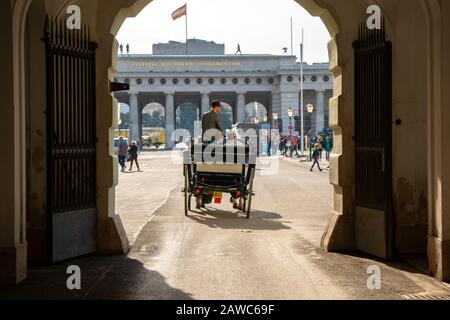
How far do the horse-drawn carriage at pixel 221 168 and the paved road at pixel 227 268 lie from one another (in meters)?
0.61

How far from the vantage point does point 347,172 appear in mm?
10234

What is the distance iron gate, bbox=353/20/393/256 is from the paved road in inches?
34.3

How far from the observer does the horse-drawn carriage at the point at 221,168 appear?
14.6m

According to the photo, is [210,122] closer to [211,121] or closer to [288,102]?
[211,121]

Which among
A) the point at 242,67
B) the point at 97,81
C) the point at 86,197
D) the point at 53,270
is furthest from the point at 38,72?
the point at 242,67

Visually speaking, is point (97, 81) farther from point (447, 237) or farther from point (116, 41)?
point (447, 237)

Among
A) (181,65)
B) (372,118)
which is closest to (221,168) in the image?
(372,118)

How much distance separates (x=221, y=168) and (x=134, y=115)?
86.1m

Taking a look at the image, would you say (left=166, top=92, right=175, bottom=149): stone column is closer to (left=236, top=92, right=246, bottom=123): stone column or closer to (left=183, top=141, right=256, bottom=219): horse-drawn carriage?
(left=236, top=92, right=246, bottom=123): stone column

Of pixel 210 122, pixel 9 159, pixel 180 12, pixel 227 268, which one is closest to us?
pixel 9 159

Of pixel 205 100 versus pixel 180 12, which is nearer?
pixel 180 12

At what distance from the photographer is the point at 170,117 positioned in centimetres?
10269

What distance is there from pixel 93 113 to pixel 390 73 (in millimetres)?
4079

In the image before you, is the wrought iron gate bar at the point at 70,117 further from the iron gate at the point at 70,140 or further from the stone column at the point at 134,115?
the stone column at the point at 134,115
